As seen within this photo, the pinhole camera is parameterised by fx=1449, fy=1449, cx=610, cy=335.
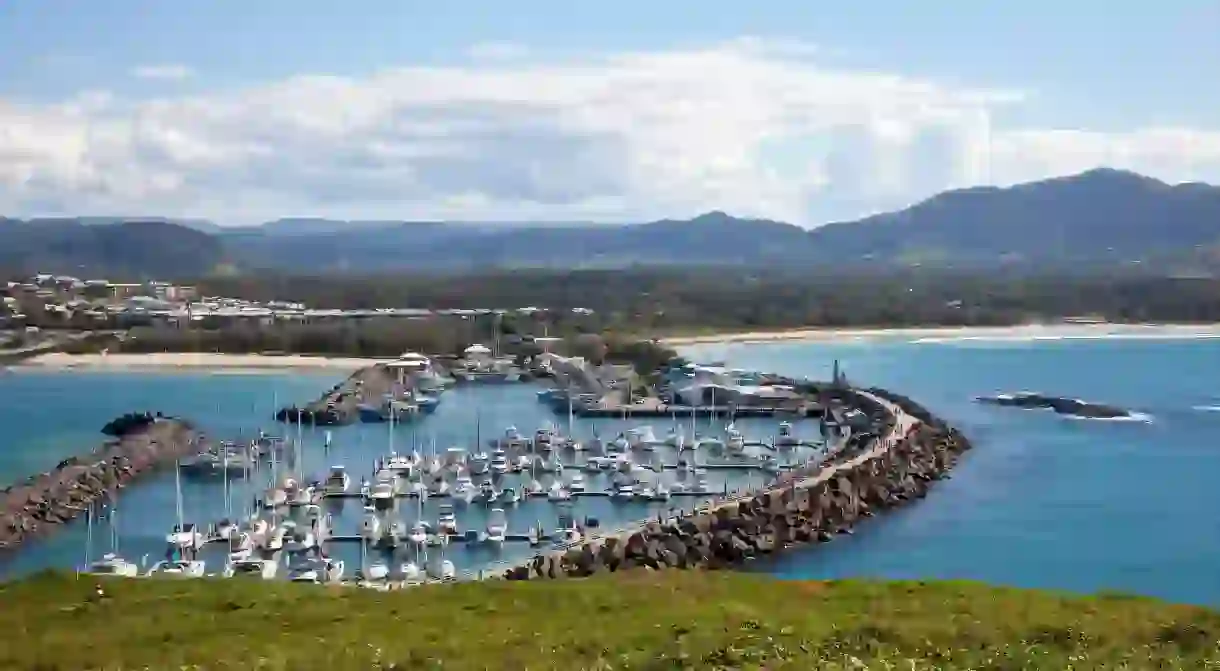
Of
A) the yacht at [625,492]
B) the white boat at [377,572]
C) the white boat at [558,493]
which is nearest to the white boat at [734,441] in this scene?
the yacht at [625,492]

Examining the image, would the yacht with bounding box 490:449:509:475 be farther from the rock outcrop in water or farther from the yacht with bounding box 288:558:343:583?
the rock outcrop in water

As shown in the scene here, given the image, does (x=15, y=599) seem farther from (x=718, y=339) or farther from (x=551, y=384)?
(x=718, y=339)

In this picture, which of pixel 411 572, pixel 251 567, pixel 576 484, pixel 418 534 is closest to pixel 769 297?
pixel 576 484

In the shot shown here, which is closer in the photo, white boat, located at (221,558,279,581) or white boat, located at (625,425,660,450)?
white boat, located at (221,558,279,581)

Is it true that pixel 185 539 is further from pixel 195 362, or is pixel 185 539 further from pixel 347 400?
pixel 195 362

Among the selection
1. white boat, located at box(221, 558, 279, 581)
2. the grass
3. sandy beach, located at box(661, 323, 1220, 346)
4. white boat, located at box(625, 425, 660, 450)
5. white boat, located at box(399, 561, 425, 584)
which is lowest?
white boat, located at box(221, 558, 279, 581)

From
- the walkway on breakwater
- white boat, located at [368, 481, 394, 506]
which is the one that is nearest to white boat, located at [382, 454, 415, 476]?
white boat, located at [368, 481, 394, 506]
